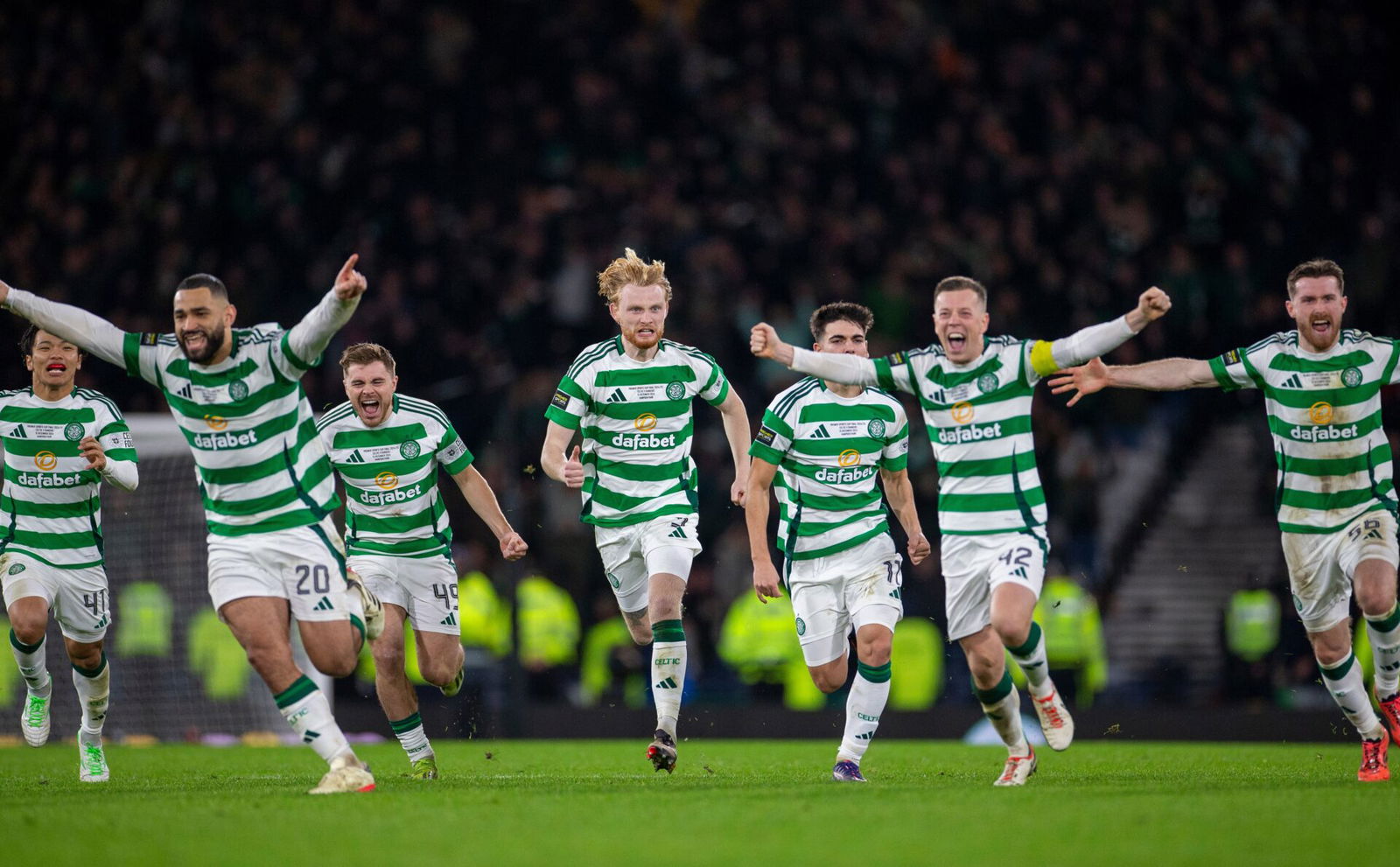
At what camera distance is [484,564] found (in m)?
16.3

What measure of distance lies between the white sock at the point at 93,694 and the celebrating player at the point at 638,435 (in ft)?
10.5

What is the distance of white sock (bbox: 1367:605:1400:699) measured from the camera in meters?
8.98

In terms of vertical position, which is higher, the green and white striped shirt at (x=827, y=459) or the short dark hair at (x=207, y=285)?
the short dark hair at (x=207, y=285)

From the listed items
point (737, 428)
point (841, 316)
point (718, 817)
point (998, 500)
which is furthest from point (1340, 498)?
point (718, 817)

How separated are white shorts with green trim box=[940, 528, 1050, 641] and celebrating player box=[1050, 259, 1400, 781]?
96cm

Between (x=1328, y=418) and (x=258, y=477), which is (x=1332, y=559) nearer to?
(x=1328, y=418)

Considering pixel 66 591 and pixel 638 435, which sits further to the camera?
pixel 66 591

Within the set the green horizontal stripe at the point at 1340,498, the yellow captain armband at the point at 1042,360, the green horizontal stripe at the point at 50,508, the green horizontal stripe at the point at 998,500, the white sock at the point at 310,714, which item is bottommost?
the white sock at the point at 310,714

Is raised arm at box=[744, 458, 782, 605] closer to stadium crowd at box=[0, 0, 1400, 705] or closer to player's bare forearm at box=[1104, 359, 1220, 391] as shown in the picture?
player's bare forearm at box=[1104, 359, 1220, 391]

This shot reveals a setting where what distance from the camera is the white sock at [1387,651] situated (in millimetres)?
8984

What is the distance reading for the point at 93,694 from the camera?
33.6 ft

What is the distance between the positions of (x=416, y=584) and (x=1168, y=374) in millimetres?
4536

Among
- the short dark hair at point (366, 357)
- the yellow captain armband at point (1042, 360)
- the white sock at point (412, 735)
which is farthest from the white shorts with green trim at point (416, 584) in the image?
the yellow captain armband at point (1042, 360)

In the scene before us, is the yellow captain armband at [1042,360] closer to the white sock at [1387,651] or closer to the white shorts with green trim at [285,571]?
the white sock at [1387,651]
